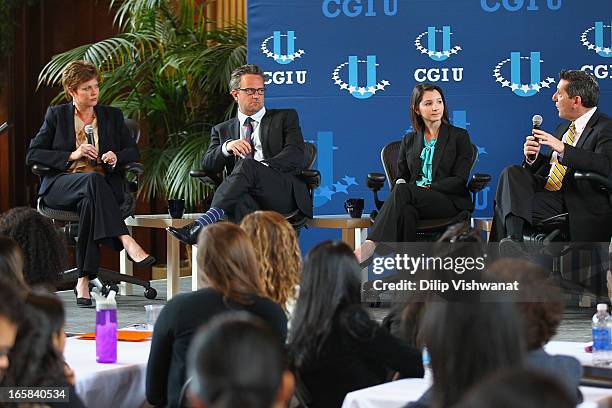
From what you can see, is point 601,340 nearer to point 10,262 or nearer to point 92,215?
point 10,262

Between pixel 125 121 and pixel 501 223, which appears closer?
pixel 501 223

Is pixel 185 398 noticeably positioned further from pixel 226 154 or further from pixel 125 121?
pixel 125 121

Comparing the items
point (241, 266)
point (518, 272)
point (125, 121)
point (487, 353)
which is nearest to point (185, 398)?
point (241, 266)

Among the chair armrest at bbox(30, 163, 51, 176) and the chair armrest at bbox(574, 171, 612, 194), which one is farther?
the chair armrest at bbox(30, 163, 51, 176)

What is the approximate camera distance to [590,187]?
5641 millimetres

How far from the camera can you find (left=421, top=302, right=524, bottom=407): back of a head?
5.32 feet

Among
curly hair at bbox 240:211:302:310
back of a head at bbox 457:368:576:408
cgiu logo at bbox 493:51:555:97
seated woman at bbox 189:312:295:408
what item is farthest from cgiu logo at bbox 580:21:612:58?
back of a head at bbox 457:368:576:408

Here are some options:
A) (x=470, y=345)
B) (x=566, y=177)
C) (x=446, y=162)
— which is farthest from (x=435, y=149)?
(x=470, y=345)

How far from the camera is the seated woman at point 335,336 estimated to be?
259cm

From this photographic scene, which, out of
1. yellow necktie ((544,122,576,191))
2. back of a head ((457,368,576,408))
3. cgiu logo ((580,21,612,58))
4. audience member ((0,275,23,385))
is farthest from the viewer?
cgiu logo ((580,21,612,58))

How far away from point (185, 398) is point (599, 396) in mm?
952

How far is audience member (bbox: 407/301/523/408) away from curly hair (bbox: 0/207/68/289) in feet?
6.76

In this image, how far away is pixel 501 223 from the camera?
5859mm

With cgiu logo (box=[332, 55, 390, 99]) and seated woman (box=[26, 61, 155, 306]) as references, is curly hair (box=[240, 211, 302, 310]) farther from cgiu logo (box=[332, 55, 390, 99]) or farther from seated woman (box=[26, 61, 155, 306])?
cgiu logo (box=[332, 55, 390, 99])
